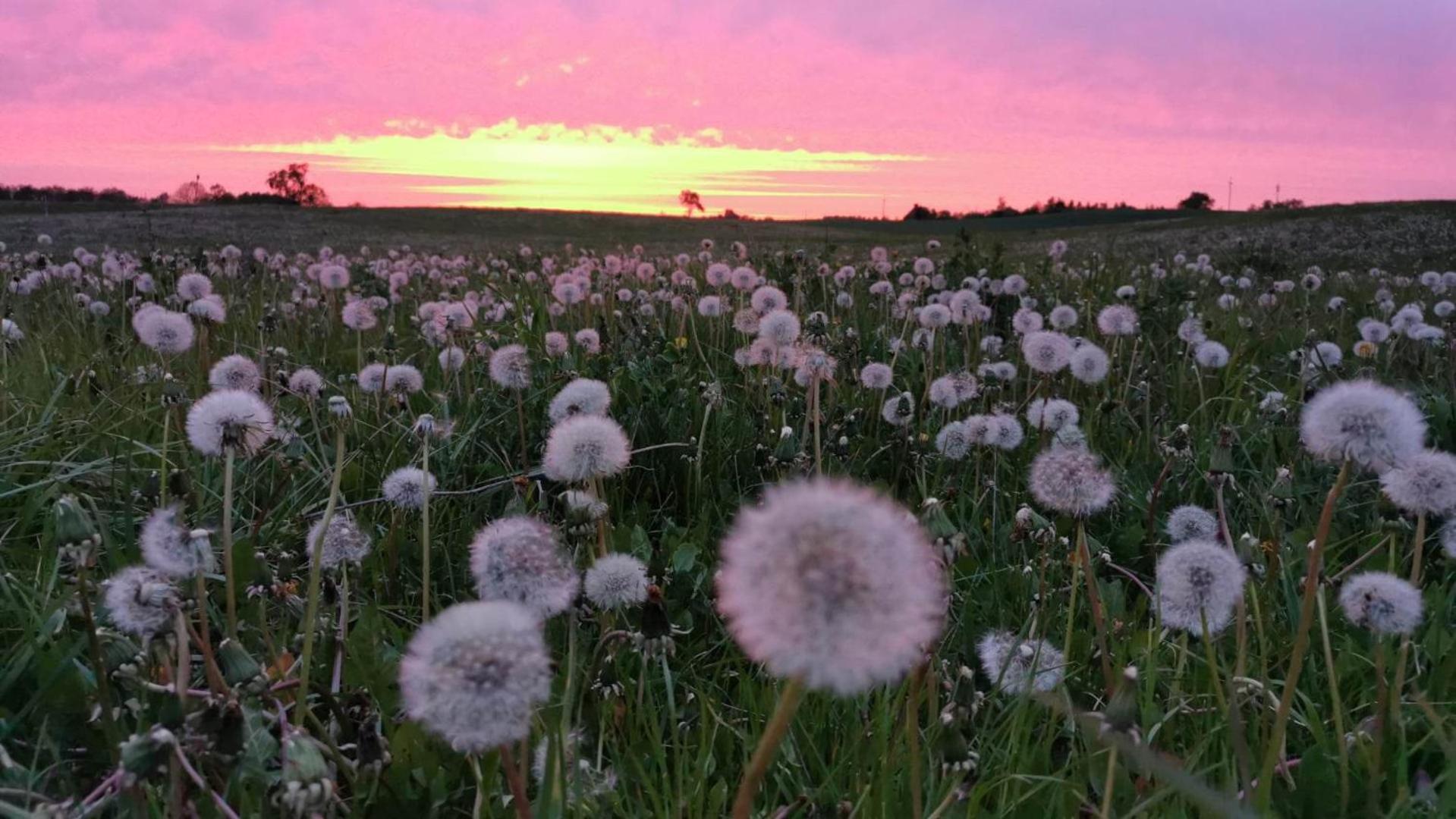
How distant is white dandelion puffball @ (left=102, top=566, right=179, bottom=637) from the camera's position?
164 cm

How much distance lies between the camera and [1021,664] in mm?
2447

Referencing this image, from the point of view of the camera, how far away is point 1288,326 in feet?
23.8

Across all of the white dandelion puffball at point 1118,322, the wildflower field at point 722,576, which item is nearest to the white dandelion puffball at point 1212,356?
the wildflower field at point 722,576

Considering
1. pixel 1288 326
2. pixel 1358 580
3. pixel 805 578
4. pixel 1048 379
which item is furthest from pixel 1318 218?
pixel 805 578

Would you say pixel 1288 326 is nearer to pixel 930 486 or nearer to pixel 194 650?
→ pixel 930 486

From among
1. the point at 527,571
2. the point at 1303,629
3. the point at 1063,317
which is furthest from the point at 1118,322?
the point at 527,571

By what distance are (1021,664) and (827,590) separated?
1709 mm

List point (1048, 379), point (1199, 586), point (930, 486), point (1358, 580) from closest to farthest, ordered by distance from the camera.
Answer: point (1199, 586), point (1358, 580), point (930, 486), point (1048, 379)

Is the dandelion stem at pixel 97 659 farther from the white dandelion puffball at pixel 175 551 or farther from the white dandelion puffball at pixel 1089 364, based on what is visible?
the white dandelion puffball at pixel 1089 364

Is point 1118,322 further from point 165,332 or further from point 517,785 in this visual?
point 517,785

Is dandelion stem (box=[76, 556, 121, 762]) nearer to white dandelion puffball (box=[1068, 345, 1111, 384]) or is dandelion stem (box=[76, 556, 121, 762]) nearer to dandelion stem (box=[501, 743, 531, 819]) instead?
dandelion stem (box=[501, 743, 531, 819])

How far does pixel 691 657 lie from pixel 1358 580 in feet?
5.31

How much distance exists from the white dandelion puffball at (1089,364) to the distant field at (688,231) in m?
5.11

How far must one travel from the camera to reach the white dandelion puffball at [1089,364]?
164 inches
